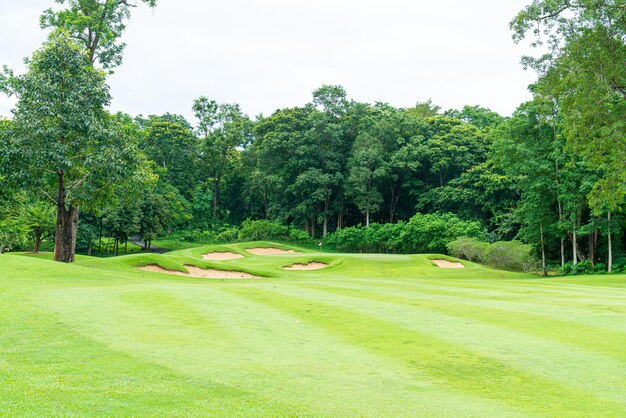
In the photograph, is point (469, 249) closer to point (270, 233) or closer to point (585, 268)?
point (585, 268)

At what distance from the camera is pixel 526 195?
37156mm

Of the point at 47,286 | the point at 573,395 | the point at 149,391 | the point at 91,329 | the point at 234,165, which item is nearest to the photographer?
the point at 149,391

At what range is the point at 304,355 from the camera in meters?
7.88

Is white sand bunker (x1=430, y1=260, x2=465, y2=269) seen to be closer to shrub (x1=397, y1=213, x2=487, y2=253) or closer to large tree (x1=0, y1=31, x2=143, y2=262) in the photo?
shrub (x1=397, y1=213, x2=487, y2=253)

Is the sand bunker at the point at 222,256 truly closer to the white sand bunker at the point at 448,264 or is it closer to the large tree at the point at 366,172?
the white sand bunker at the point at 448,264

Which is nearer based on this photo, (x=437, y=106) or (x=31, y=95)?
(x=31, y=95)

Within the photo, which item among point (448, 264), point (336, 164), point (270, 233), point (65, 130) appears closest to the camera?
point (65, 130)

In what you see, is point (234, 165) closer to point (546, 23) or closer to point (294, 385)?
point (546, 23)

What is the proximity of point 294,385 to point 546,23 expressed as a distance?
26017 mm

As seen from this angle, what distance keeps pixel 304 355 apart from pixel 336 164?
59421 mm

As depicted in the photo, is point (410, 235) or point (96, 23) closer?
point (96, 23)

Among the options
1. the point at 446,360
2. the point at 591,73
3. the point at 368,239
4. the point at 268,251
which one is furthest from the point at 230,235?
the point at 446,360

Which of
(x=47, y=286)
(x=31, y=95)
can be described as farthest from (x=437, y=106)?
(x=47, y=286)

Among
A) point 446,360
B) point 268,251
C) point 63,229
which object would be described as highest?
point 63,229
